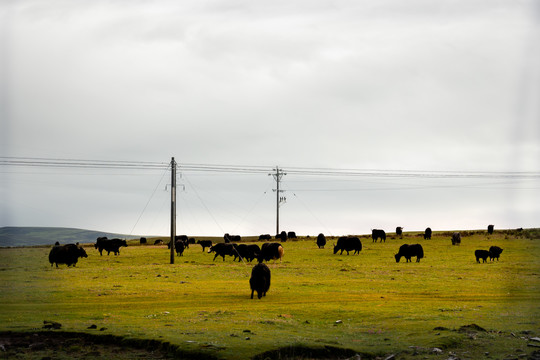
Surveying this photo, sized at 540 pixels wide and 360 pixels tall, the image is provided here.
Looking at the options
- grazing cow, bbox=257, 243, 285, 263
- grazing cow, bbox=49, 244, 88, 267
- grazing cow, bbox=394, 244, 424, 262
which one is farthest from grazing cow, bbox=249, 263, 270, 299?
grazing cow, bbox=394, 244, 424, 262

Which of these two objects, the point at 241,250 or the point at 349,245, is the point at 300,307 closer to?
the point at 241,250

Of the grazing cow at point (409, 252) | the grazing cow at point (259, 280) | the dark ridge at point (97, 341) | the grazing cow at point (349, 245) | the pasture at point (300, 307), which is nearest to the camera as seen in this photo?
the dark ridge at point (97, 341)

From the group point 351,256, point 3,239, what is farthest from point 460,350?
point 3,239

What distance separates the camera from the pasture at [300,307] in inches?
642

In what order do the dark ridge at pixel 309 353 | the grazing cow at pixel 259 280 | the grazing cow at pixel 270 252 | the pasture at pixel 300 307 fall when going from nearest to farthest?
the dark ridge at pixel 309 353
the pasture at pixel 300 307
the grazing cow at pixel 259 280
the grazing cow at pixel 270 252

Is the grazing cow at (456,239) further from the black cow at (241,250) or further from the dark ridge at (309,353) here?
the dark ridge at (309,353)

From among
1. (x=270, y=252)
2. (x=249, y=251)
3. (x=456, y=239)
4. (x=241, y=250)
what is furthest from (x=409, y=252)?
(x=456, y=239)

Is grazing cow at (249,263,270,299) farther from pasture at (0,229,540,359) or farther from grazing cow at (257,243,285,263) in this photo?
grazing cow at (257,243,285,263)

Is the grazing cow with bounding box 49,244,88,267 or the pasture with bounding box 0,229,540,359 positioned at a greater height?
the grazing cow with bounding box 49,244,88,267

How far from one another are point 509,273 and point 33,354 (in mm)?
34686

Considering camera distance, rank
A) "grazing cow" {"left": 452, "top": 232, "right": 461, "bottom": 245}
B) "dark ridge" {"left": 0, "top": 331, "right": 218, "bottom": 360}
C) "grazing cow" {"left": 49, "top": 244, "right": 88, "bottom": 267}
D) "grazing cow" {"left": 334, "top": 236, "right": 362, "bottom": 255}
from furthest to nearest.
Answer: "grazing cow" {"left": 452, "top": 232, "right": 461, "bottom": 245} < "grazing cow" {"left": 334, "top": 236, "right": 362, "bottom": 255} < "grazing cow" {"left": 49, "top": 244, "right": 88, "bottom": 267} < "dark ridge" {"left": 0, "top": 331, "right": 218, "bottom": 360}

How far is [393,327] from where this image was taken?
750 inches

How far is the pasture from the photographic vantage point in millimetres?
16312

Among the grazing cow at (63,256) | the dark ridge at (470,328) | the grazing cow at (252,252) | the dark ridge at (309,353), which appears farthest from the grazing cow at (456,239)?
the dark ridge at (309,353)
